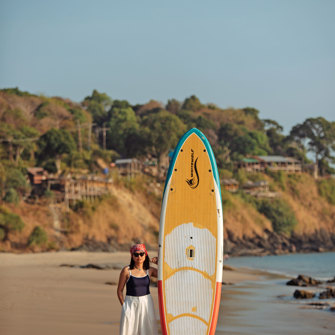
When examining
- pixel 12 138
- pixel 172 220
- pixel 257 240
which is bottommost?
pixel 257 240

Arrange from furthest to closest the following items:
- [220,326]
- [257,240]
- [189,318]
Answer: [257,240] < [220,326] < [189,318]

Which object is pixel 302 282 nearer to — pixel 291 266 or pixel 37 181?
pixel 291 266

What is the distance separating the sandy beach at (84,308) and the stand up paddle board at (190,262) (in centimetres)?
203

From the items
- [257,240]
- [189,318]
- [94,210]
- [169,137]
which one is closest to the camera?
[189,318]

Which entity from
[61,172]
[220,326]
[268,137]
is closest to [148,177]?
[61,172]

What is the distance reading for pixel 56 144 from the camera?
122ft

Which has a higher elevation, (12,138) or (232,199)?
(12,138)

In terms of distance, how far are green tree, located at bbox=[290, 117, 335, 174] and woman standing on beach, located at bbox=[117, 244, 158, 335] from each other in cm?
5561

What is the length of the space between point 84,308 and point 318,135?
52.6m

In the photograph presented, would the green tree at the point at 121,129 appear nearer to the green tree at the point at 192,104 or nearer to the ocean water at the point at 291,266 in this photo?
the green tree at the point at 192,104

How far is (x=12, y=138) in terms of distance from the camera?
40156 millimetres

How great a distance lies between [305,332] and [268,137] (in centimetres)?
5507

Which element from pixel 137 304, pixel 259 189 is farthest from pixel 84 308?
pixel 259 189

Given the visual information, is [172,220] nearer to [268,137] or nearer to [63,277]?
[63,277]
